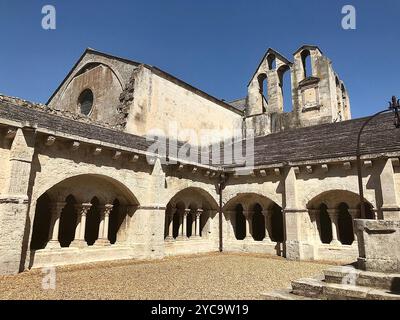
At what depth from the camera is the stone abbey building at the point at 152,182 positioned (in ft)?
26.8

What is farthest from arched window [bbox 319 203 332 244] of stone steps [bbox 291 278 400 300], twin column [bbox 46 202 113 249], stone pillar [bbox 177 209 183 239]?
twin column [bbox 46 202 113 249]

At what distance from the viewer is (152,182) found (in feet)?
36.6

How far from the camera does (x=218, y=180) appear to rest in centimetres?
1435

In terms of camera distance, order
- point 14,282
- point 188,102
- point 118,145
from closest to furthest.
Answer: point 14,282, point 118,145, point 188,102

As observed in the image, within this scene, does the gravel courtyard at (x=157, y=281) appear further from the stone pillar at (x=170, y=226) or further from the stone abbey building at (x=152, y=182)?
the stone pillar at (x=170, y=226)

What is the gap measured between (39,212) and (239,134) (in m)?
15.3

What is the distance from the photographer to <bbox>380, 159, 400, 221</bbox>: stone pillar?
9.61 metres

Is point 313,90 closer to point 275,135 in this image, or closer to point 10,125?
point 275,135

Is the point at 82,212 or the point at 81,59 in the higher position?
the point at 81,59

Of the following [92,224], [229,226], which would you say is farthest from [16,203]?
[229,226]

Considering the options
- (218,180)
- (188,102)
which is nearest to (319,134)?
(218,180)

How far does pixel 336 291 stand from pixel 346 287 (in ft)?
0.63

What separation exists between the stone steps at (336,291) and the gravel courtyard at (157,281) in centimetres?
87

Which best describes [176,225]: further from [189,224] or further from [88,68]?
[88,68]
